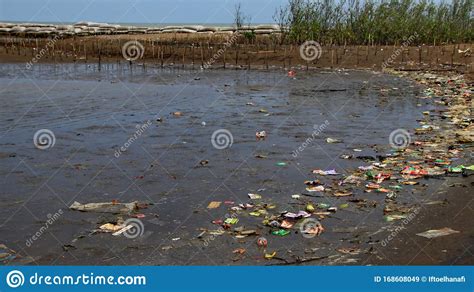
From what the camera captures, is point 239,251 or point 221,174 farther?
point 221,174

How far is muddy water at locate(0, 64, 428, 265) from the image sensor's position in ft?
14.1

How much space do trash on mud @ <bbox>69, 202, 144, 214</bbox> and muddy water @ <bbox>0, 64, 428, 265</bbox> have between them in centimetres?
10

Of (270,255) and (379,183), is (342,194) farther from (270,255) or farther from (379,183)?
(270,255)

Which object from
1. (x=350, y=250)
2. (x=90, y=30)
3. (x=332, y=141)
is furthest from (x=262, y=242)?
(x=90, y=30)

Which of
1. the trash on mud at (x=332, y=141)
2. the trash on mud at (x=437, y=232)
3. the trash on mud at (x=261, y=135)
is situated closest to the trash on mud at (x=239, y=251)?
the trash on mud at (x=437, y=232)

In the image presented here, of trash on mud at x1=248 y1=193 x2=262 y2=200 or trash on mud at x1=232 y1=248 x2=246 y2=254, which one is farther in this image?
trash on mud at x1=248 y1=193 x2=262 y2=200

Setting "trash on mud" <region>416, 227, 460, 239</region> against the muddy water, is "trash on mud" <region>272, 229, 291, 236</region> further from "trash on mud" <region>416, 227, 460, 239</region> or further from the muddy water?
"trash on mud" <region>416, 227, 460, 239</region>

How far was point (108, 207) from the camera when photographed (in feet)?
16.9

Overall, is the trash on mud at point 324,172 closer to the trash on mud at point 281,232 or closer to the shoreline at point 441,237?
the shoreline at point 441,237

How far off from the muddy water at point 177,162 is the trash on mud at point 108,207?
98mm

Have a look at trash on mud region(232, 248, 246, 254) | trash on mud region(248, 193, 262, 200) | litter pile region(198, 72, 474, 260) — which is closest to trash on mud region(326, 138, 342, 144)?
litter pile region(198, 72, 474, 260)

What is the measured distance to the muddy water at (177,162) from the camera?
4285mm

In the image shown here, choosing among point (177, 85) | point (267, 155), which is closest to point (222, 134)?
point (267, 155)

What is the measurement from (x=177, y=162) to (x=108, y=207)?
6.08 feet
